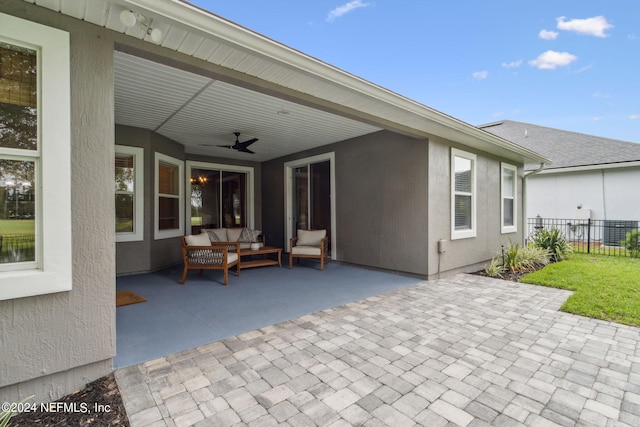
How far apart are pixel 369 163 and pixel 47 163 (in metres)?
4.96

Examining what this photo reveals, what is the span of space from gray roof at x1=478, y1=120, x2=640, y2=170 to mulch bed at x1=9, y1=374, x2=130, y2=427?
1228 cm

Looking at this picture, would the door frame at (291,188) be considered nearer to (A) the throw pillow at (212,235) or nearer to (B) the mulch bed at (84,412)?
(A) the throw pillow at (212,235)

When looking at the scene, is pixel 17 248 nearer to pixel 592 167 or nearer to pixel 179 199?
pixel 179 199

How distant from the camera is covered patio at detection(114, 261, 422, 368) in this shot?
2.79m

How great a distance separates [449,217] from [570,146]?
34.0 feet

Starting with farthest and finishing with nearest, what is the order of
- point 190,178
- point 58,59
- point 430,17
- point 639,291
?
point 430,17 < point 190,178 < point 639,291 < point 58,59

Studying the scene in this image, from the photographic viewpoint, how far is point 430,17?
8234 millimetres

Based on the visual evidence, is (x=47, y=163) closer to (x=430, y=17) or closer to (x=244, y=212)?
(x=244, y=212)

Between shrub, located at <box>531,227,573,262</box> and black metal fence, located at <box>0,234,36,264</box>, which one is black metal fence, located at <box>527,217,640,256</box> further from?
black metal fence, located at <box>0,234,36,264</box>

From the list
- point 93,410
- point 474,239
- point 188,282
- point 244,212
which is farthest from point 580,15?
point 93,410

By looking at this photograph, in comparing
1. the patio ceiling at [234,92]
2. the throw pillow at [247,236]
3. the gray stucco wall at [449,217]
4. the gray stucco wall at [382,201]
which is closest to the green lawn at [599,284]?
the gray stucco wall at [449,217]

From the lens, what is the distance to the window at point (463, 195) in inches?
221

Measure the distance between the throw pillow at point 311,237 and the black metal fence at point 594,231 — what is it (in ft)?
23.9

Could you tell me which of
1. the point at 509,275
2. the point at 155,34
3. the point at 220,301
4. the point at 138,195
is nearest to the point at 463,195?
the point at 509,275
